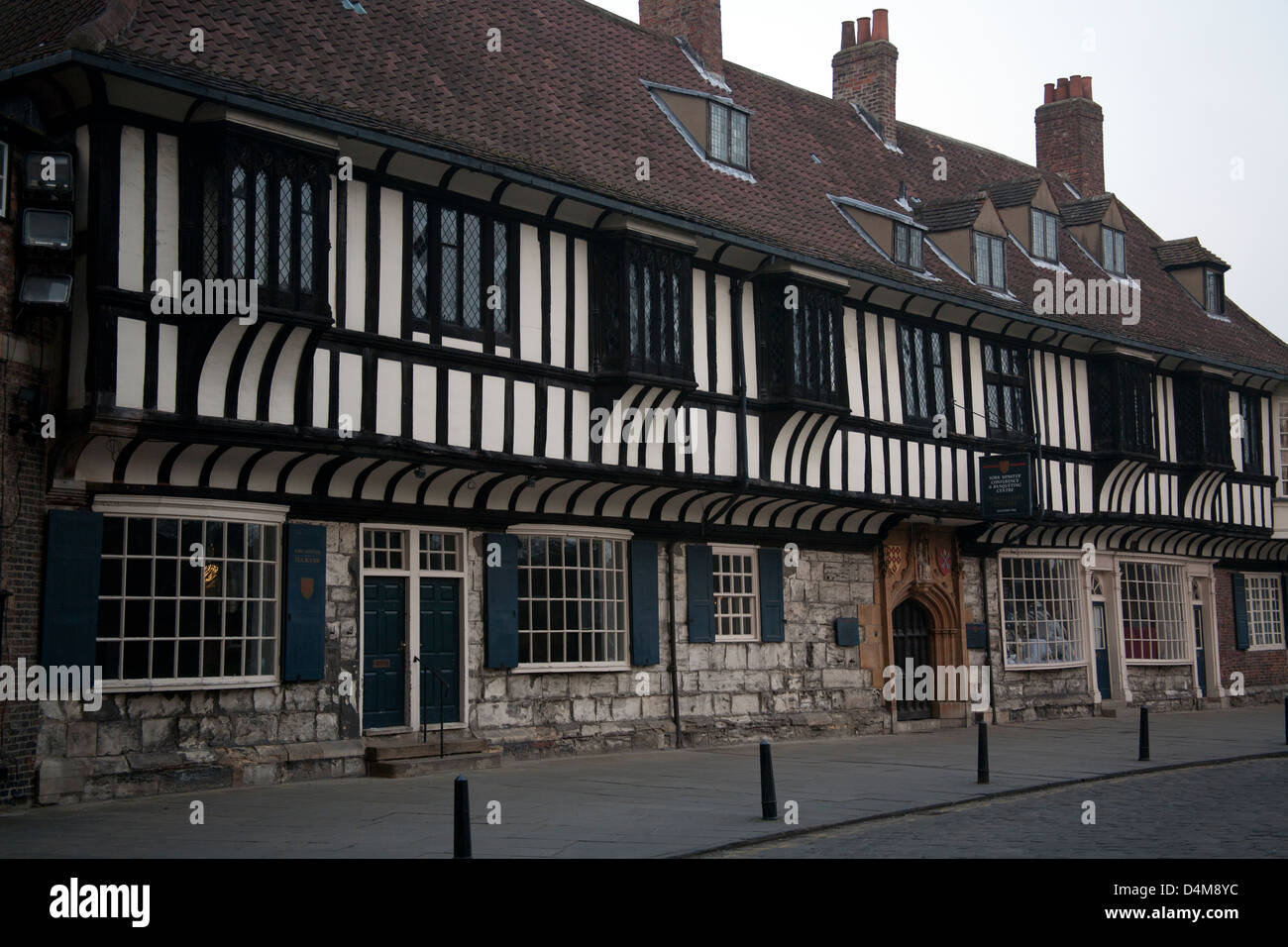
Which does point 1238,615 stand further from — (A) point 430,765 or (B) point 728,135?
(A) point 430,765

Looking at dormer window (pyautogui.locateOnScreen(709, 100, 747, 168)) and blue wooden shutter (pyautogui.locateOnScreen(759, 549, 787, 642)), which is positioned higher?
dormer window (pyautogui.locateOnScreen(709, 100, 747, 168))

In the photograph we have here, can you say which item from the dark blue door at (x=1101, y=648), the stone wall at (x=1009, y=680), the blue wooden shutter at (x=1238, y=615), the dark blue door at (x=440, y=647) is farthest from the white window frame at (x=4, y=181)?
the blue wooden shutter at (x=1238, y=615)

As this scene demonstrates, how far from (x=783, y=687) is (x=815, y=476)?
3205 millimetres

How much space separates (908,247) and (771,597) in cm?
650

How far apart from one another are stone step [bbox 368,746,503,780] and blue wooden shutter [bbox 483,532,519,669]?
4.07ft

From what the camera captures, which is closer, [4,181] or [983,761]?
[4,181]

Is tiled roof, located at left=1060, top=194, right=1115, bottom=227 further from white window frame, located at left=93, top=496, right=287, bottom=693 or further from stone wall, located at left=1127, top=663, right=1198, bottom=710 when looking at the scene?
white window frame, located at left=93, top=496, right=287, bottom=693

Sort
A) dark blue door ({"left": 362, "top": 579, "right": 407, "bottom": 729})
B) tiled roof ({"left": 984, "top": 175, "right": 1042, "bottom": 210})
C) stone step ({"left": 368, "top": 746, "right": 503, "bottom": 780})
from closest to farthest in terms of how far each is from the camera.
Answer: stone step ({"left": 368, "top": 746, "right": 503, "bottom": 780})
dark blue door ({"left": 362, "top": 579, "right": 407, "bottom": 729})
tiled roof ({"left": 984, "top": 175, "right": 1042, "bottom": 210})

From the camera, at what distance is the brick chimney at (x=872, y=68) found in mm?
28109

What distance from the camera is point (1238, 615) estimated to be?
30.6 m

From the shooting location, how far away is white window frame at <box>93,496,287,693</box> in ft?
44.0

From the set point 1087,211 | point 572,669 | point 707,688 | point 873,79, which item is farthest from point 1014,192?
point 572,669

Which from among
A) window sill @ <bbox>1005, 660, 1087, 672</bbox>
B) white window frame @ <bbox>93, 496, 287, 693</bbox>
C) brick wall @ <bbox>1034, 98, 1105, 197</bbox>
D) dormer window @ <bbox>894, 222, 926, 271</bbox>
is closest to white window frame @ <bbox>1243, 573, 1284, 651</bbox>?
window sill @ <bbox>1005, 660, 1087, 672</bbox>

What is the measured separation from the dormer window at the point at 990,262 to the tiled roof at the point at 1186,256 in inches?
369
